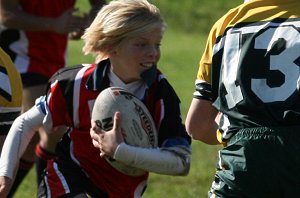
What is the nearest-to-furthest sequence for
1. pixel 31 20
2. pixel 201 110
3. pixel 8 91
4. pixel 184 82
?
1. pixel 201 110
2. pixel 8 91
3. pixel 31 20
4. pixel 184 82

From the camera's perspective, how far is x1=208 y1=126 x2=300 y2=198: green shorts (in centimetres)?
459

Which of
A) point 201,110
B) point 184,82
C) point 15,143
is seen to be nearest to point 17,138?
point 15,143

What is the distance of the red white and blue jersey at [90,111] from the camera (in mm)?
5613

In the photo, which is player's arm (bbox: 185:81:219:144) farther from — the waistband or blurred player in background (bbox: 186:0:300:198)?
the waistband

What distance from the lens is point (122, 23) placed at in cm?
557

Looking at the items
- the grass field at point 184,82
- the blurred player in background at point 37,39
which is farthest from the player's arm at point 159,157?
the grass field at point 184,82

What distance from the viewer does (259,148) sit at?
15.2 feet

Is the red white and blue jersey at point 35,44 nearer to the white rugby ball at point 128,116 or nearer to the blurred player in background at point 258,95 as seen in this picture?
the white rugby ball at point 128,116

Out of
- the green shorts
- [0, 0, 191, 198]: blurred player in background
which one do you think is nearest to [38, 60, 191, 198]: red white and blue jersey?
[0, 0, 191, 198]: blurred player in background

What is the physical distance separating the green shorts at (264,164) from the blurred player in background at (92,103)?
77cm

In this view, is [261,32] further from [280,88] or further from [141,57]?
[141,57]

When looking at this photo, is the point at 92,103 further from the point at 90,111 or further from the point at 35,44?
the point at 35,44

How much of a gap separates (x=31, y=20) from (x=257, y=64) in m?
3.59

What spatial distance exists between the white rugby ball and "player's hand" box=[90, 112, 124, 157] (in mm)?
47
